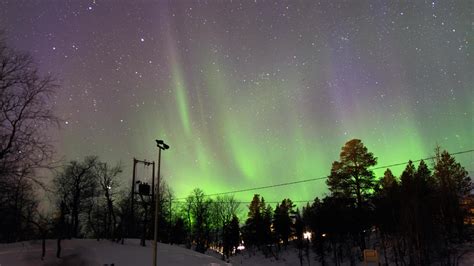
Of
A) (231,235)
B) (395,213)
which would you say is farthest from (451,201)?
(231,235)

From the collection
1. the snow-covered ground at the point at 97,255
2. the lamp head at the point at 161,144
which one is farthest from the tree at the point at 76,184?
the lamp head at the point at 161,144

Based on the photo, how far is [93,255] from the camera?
137 feet

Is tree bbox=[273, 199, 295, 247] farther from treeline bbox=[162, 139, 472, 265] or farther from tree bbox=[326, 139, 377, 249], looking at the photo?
tree bbox=[326, 139, 377, 249]

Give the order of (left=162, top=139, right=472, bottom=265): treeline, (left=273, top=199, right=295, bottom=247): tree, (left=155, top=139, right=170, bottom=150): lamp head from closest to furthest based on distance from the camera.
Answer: (left=155, top=139, right=170, bottom=150): lamp head < (left=162, top=139, right=472, bottom=265): treeline < (left=273, top=199, right=295, bottom=247): tree

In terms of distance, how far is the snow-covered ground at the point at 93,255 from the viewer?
3828 cm

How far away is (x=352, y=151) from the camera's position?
204ft

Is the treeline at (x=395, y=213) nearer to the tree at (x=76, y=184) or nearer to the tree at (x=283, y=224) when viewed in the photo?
the tree at (x=283, y=224)

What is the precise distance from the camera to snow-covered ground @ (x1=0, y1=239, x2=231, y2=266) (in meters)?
38.3

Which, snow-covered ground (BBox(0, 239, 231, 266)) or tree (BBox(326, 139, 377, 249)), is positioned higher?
tree (BBox(326, 139, 377, 249))

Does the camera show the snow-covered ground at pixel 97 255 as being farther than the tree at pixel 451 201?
No

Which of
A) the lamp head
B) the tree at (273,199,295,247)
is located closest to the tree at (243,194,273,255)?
the tree at (273,199,295,247)

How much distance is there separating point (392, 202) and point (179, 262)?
28434 millimetres

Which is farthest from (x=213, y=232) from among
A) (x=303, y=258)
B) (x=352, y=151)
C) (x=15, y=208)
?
(x=15, y=208)

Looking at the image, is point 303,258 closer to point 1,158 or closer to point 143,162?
point 143,162
